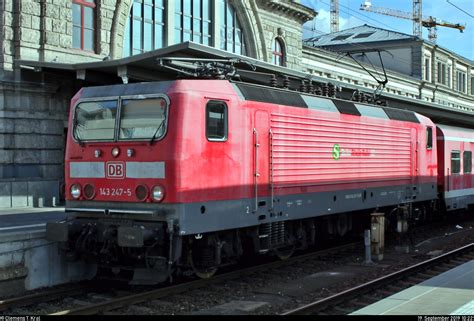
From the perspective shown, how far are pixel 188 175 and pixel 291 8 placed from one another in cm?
2982

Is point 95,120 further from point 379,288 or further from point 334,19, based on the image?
point 334,19

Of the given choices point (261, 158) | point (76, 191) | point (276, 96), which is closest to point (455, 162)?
point (276, 96)

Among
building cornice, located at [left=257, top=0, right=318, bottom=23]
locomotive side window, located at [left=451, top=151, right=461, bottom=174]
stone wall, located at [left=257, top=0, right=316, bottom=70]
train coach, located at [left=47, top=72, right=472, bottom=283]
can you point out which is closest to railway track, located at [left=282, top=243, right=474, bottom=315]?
train coach, located at [left=47, top=72, right=472, bottom=283]

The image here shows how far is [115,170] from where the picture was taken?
948 cm

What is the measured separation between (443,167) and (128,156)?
42.1 ft

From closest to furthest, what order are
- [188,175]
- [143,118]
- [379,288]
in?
[188,175] → [143,118] → [379,288]

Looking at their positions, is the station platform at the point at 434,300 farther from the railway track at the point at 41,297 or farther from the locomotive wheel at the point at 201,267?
the railway track at the point at 41,297

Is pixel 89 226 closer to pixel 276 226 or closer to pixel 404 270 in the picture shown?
pixel 276 226

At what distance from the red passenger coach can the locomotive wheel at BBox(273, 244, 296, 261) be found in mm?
8783

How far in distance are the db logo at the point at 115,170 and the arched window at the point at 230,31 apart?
77.5ft

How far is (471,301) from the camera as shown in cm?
764

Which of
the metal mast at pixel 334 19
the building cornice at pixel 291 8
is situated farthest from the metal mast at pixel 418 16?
the building cornice at pixel 291 8

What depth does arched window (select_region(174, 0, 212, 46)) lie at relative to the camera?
1159 inches

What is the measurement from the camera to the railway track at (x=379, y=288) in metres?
8.49
